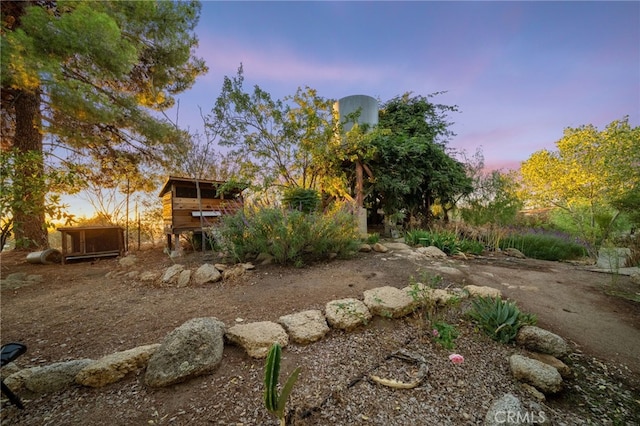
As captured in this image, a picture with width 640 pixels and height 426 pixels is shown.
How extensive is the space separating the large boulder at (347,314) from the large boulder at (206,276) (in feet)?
5.76

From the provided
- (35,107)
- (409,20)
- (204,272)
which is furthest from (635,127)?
(35,107)

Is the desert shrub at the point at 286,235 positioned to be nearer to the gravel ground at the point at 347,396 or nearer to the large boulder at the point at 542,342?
the gravel ground at the point at 347,396

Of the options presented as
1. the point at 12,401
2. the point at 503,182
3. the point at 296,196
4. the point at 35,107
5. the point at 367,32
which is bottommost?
the point at 12,401

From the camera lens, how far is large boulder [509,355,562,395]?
51.8 inches

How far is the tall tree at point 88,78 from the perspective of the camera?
3617mm

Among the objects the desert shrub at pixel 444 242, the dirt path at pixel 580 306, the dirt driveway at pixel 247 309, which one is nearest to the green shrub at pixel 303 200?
the dirt driveway at pixel 247 309

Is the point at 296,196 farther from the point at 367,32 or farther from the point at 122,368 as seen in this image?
the point at 122,368

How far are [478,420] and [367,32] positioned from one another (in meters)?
5.09

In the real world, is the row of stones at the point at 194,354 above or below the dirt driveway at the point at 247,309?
above

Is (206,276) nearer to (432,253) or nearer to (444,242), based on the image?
(432,253)

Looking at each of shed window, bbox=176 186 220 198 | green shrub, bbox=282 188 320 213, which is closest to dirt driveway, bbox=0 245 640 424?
green shrub, bbox=282 188 320 213

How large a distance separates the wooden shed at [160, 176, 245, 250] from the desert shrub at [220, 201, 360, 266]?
1448 mm

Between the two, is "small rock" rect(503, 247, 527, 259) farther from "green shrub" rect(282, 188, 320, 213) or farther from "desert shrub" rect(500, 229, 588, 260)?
"green shrub" rect(282, 188, 320, 213)

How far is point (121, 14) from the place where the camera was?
4.75 m
